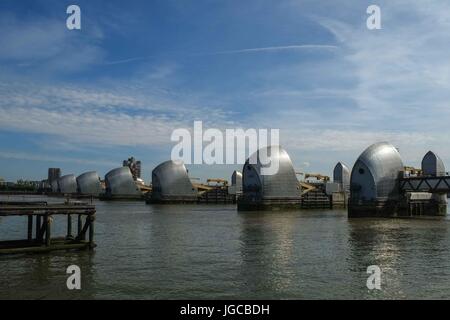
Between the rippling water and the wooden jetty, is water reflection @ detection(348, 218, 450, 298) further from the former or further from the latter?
the wooden jetty

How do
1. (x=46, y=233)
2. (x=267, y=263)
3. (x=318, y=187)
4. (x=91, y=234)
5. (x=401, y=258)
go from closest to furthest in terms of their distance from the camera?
(x=267, y=263)
(x=401, y=258)
(x=46, y=233)
(x=91, y=234)
(x=318, y=187)

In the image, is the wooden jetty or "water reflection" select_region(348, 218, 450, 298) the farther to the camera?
the wooden jetty

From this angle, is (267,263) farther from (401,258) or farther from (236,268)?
(401,258)

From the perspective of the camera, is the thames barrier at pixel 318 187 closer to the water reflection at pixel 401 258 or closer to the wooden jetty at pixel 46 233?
the water reflection at pixel 401 258

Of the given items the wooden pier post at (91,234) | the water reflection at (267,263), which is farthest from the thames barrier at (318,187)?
the wooden pier post at (91,234)

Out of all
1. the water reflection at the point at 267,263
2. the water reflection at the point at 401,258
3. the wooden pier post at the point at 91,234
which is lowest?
the water reflection at the point at 401,258

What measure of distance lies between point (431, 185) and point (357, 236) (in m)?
35.2

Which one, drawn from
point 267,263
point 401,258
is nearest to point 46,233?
point 267,263

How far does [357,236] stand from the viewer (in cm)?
3600

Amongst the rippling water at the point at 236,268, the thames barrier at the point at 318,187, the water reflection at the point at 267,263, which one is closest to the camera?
the rippling water at the point at 236,268

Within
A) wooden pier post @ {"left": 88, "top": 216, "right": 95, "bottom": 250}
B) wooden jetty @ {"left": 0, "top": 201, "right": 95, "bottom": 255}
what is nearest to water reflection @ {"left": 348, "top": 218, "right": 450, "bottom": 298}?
wooden pier post @ {"left": 88, "top": 216, "right": 95, "bottom": 250}

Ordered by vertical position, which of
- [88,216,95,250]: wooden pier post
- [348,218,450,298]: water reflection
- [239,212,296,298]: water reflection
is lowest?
[348,218,450,298]: water reflection

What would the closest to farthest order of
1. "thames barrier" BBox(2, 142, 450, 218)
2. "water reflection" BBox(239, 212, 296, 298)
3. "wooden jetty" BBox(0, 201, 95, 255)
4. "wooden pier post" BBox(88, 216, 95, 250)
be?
"water reflection" BBox(239, 212, 296, 298)
"wooden jetty" BBox(0, 201, 95, 255)
"wooden pier post" BBox(88, 216, 95, 250)
"thames barrier" BBox(2, 142, 450, 218)
